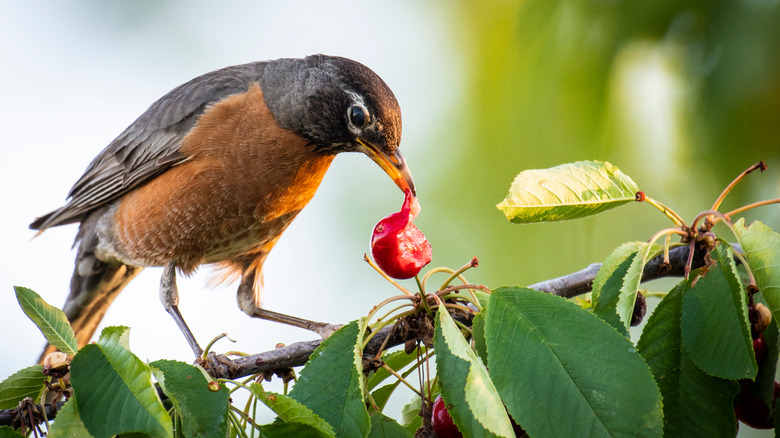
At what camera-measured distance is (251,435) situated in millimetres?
1635

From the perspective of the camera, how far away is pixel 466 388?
4.32ft

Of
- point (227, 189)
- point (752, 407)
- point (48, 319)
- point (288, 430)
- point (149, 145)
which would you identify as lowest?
point (752, 407)

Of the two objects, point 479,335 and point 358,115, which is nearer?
point 479,335

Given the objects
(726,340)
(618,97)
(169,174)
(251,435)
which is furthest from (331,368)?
(618,97)

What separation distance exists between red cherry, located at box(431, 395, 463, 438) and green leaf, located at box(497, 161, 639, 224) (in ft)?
1.74

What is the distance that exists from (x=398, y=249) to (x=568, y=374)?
28.2 inches

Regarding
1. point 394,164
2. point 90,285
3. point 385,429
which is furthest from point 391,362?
point 90,285

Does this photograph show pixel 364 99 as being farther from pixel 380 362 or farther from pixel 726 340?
pixel 726 340

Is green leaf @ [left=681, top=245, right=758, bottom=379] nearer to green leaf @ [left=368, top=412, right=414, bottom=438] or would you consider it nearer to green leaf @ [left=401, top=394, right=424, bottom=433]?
green leaf @ [left=368, top=412, right=414, bottom=438]

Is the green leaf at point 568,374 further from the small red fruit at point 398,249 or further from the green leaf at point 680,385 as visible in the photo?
the small red fruit at point 398,249

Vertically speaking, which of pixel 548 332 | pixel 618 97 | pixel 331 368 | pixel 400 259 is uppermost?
pixel 618 97

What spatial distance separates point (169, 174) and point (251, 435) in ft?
8.04

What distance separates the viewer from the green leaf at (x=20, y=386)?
183cm

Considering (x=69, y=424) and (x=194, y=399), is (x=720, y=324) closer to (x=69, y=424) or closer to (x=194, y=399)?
(x=194, y=399)
